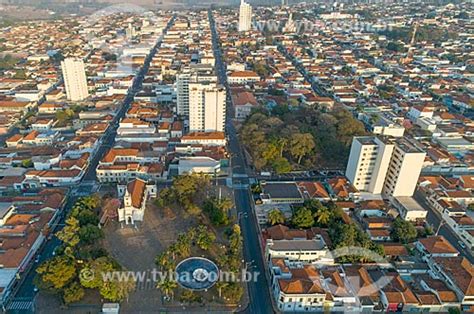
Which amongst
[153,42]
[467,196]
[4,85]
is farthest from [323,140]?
[153,42]

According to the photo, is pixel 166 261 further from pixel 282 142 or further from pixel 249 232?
pixel 282 142

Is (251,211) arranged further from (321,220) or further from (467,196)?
(467,196)

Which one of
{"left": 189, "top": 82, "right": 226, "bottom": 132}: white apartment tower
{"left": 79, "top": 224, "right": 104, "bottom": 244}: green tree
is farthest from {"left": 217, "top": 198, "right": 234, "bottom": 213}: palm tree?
{"left": 189, "top": 82, "right": 226, "bottom": 132}: white apartment tower

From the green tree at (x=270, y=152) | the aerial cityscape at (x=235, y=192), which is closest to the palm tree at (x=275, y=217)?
the aerial cityscape at (x=235, y=192)

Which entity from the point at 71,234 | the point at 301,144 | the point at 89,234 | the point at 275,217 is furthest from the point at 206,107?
the point at 71,234

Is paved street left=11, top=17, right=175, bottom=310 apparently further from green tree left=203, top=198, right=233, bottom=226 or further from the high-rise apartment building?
green tree left=203, top=198, right=233, bottom=226

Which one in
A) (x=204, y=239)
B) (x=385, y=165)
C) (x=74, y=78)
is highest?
(x=385, y=165)
